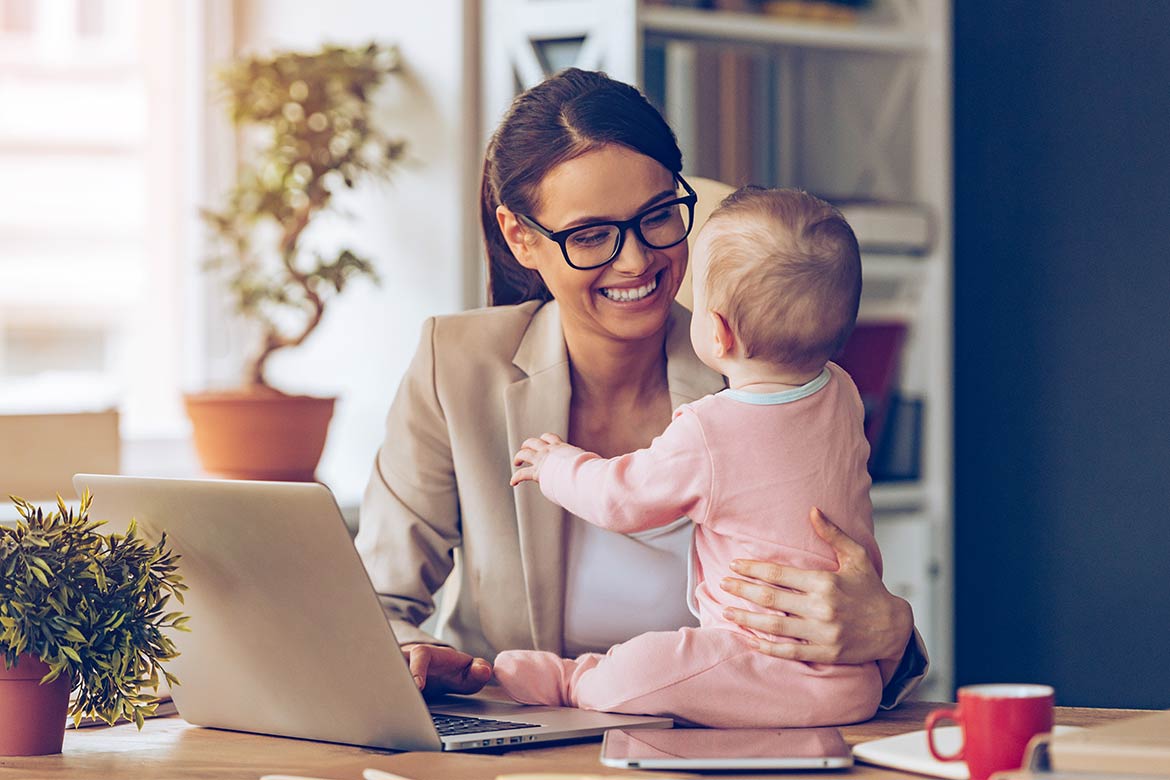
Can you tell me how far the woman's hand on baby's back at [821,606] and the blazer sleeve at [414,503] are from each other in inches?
21.5

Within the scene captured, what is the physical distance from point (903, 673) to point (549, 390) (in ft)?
1.81

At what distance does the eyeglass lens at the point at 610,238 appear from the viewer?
1.64 m

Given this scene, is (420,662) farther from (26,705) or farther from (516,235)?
(516,235)

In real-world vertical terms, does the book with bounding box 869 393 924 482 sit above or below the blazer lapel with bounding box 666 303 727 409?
below

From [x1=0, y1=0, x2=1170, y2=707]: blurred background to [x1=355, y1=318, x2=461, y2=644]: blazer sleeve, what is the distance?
1207mm

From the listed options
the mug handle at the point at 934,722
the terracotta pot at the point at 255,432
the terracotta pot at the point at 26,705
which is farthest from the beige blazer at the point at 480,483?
the terracotta pot at the point at 255,432

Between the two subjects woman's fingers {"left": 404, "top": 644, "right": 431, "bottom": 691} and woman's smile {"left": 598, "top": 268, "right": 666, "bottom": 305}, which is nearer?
woman's fingers {"left": 404, "top": 644, "right": 431, "bottom": 691}

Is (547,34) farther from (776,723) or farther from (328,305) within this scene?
(776,723)

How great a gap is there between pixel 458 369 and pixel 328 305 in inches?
59.6

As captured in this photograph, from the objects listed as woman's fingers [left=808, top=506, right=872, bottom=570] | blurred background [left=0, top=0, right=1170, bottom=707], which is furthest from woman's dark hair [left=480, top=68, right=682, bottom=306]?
blurred background [left=0, top=0, right=1170, bottom=707]

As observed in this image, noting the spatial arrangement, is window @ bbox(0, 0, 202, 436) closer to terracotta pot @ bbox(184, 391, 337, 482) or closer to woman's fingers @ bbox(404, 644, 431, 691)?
terracotta pot @ bbox(184, 391, 337, 482)

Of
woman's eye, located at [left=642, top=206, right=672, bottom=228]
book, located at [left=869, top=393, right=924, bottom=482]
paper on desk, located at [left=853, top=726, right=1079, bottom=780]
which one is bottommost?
book, located at [left=869, top=393, right=924, bottom=482]

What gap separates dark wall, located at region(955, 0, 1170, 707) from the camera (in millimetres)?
3213

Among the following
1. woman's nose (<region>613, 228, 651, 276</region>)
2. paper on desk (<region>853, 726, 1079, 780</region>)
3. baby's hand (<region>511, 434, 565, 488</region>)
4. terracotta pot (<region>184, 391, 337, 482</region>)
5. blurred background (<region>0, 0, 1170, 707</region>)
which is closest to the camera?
paper on desk (<region>853, 726, 1079, 780</region>)
